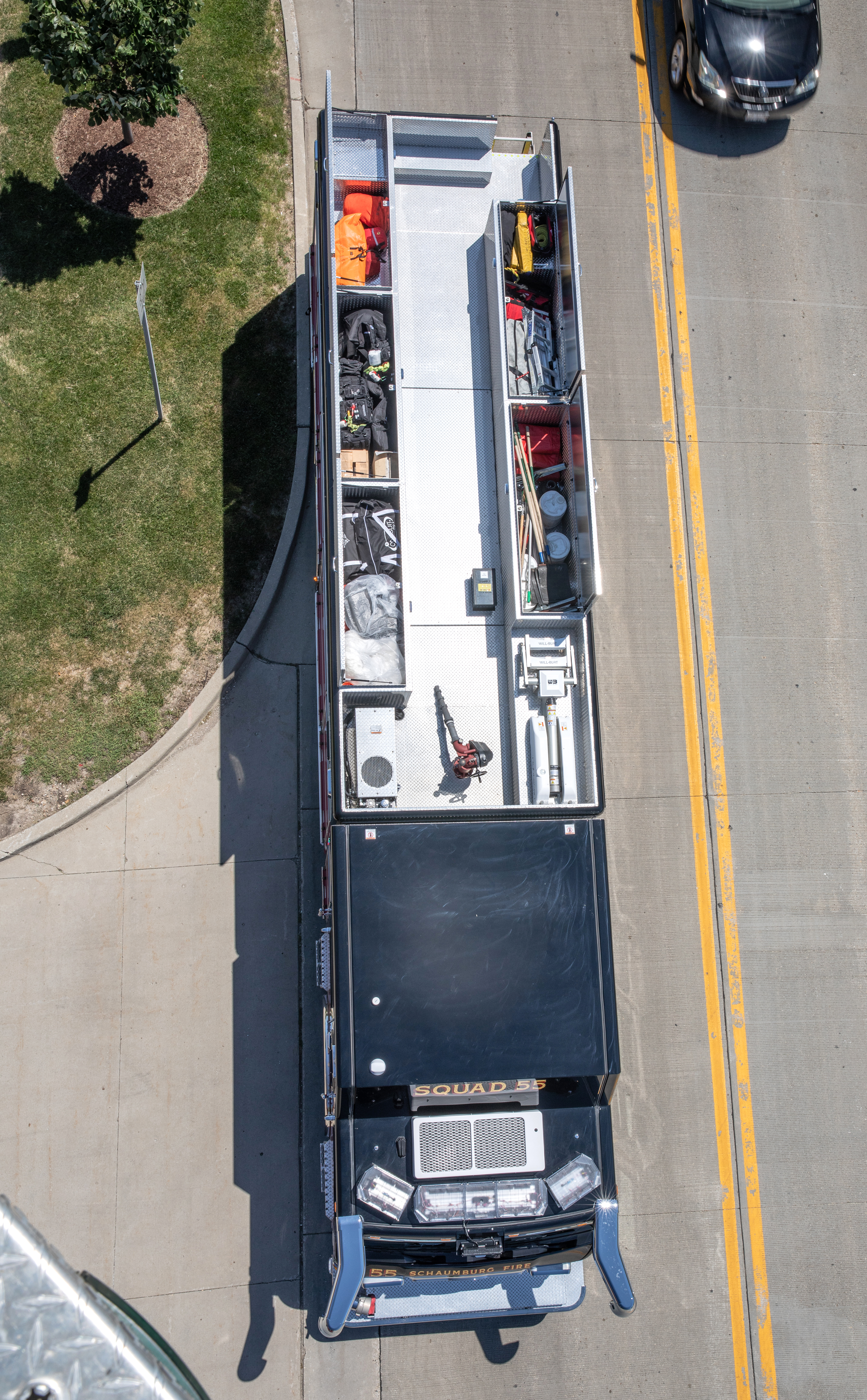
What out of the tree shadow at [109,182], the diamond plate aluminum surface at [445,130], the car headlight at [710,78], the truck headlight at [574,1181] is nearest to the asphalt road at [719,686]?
the car headlight at [710,78]

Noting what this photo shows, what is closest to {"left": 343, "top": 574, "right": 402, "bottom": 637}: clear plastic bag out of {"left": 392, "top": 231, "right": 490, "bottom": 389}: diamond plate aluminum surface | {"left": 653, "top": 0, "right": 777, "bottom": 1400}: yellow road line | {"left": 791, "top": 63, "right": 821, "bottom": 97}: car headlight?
{"left": 392, "top": 231, "right": 490, "bottom": 389}: diamond plate aluminum surface

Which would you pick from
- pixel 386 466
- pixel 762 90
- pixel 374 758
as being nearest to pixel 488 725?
pixel 374 758

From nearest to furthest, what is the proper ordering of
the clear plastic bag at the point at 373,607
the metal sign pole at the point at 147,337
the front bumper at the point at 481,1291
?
the front bumper at the point at 481,1291 → the clear plastic bag at the point at 373,607 → the metal sign pole at the point at 147,337

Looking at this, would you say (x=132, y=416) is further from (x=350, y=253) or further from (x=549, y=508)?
(x=549, y=508)

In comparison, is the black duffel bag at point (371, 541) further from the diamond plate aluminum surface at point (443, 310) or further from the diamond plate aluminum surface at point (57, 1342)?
the diamond plate aluminum surface at point (57, 1342)

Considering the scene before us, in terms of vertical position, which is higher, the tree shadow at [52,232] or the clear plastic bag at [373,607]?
the tree shadow at [52,232]

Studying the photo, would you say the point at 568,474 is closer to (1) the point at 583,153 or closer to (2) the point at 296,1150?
(1) the point at 583,153
